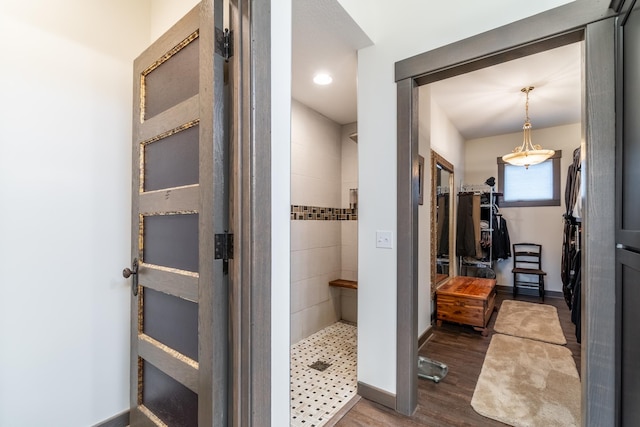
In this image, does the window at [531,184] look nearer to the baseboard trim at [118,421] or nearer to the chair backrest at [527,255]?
the chair backrest at [527,255]

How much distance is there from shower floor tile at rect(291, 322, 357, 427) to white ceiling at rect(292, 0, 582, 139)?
8.09 feet

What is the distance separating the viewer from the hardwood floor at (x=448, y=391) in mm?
1803

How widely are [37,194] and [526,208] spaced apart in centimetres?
594

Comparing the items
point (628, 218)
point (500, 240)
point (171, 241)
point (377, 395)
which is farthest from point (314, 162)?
point (500, 240)

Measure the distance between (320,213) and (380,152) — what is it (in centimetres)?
152

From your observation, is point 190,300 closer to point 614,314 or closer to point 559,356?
point 614,314

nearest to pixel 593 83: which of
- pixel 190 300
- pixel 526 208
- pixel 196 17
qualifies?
pixel 196 17

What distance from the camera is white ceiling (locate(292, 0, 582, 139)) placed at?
191 cm

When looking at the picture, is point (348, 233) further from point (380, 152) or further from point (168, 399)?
point (168, 399)

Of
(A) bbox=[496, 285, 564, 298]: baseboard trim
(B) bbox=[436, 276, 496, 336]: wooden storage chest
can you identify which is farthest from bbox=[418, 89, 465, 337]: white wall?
(A) bbox=[496, 285, 564, 298]: baseboard trim

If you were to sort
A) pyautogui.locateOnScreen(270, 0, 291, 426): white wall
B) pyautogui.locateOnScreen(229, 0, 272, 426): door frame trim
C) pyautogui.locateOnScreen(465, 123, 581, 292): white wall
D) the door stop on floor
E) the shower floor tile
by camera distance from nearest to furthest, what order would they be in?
pyautogui.locateOnScreen(229, 0, 272, 426): door frame trim → pyautogui.locateOnScreen(270, 0, 291, 426): white wall → the shower floor tile → the door stop on floor → pyautogui.locateOnScreen(465, 123, 581, 292): white wall

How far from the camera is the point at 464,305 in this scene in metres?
3.17

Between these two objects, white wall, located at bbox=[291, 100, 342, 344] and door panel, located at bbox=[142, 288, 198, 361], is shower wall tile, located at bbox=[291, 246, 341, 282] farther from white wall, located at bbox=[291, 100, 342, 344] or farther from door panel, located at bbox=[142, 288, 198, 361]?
door panel, located at bbox=[142, 288, 198, 361]

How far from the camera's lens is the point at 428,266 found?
3.11 meters
